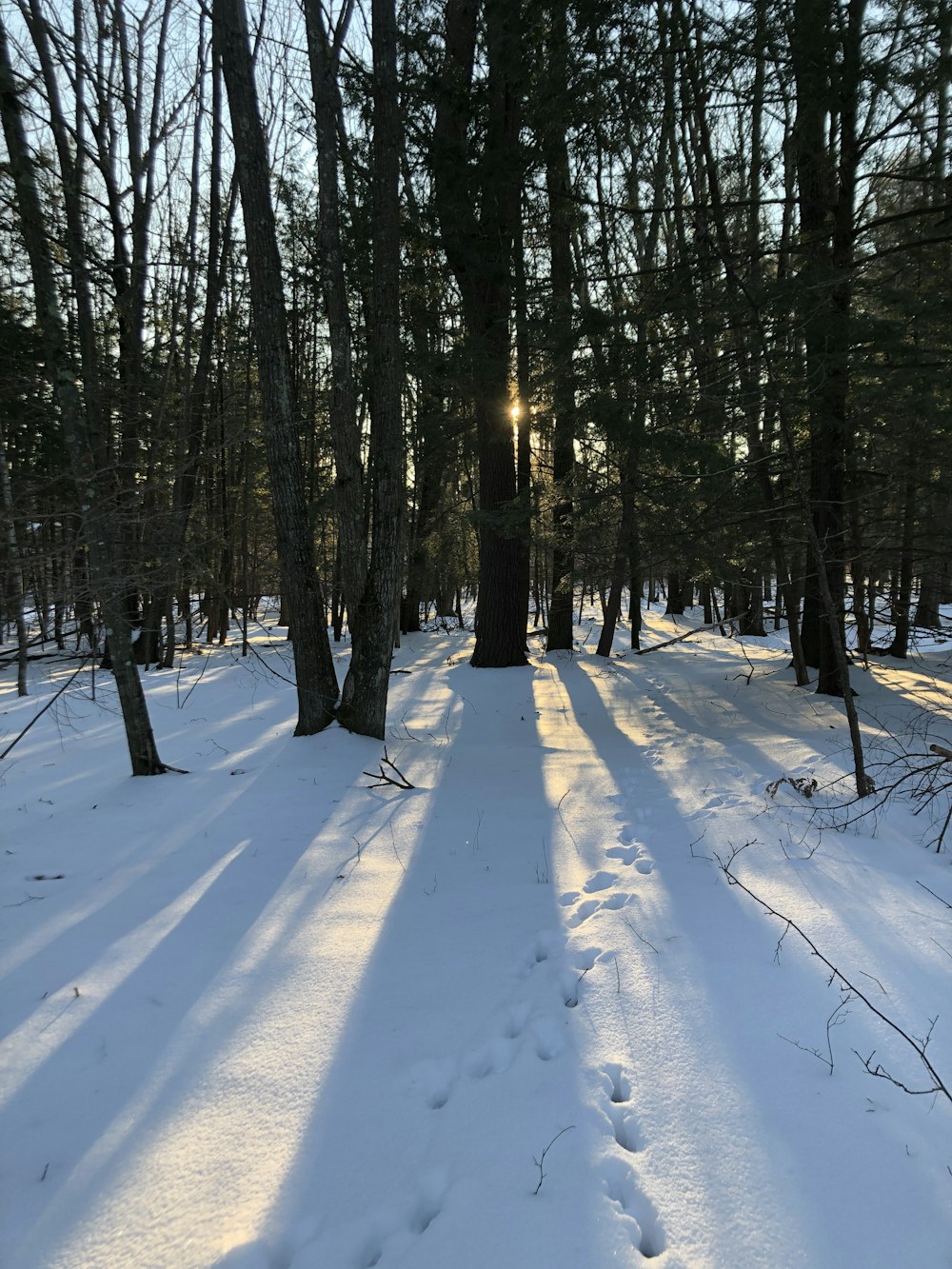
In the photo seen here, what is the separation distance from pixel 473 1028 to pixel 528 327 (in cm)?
735

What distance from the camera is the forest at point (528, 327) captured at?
17.1 feet

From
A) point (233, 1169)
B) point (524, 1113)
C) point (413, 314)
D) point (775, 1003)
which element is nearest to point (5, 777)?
point (233, 1169)

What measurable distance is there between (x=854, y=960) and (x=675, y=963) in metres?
0.76

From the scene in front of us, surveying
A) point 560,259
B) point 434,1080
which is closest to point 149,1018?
point 434,1080

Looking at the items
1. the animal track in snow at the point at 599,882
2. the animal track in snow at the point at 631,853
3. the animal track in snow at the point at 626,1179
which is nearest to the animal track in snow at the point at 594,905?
the animal track in snow at the point at 599,882

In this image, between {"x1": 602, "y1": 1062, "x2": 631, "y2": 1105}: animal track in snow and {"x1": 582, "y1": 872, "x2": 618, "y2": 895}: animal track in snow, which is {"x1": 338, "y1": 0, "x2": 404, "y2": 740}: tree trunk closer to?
{"x1": 582, "y1": 872, "x2": 618, "y2": 895}: animal track in snow

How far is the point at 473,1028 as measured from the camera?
8.15 feet

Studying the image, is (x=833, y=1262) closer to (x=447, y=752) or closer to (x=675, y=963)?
(x=675, y=963)

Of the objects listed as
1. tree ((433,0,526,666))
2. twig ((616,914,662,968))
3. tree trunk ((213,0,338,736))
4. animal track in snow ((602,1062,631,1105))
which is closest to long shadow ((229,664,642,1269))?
animal track in snow ((602,1062,631,1105))

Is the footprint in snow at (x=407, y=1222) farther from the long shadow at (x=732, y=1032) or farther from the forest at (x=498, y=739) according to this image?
the long shadow at (x=732, y=1032)

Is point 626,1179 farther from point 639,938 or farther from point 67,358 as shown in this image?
point 67,358

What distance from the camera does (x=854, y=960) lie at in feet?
8.84

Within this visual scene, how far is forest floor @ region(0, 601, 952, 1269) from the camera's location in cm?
170

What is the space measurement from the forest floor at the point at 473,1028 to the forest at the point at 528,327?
5.18 feet
